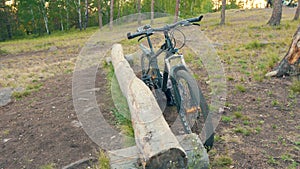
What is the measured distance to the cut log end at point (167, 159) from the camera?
8.00ft

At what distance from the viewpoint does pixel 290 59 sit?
5.57 m

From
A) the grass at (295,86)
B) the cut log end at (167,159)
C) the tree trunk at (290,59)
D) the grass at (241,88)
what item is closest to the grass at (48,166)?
the cut log end at (167,159)

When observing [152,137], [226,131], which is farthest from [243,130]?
[152,137]

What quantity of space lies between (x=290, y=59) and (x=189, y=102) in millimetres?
3343

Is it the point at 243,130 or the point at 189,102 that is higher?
the point at 189,102

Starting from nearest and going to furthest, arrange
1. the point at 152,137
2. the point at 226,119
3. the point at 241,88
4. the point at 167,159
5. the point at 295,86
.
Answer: the point at 167,159 → the point at 152,137 → the point at 226,119 → the point at 295,86 → the point at 241,88

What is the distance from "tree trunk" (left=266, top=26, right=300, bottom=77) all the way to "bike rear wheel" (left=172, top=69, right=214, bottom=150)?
10.2 ft

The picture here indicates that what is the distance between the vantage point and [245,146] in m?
3.41

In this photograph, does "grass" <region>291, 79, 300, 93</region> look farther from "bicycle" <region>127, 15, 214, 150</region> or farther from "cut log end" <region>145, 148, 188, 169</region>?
"cut log end" <region>145, 148, 188, 169</region>

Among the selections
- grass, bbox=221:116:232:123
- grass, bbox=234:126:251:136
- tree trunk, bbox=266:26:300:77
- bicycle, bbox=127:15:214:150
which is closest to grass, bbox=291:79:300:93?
tree trunk, bbox=266:26:300:77

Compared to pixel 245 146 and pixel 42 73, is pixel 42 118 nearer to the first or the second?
pixel 245 146

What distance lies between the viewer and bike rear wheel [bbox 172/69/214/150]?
10.4ft

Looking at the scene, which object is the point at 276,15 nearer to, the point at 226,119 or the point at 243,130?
the point at 226,119

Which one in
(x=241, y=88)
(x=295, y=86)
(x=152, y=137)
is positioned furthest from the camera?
(x=241, y=88)
